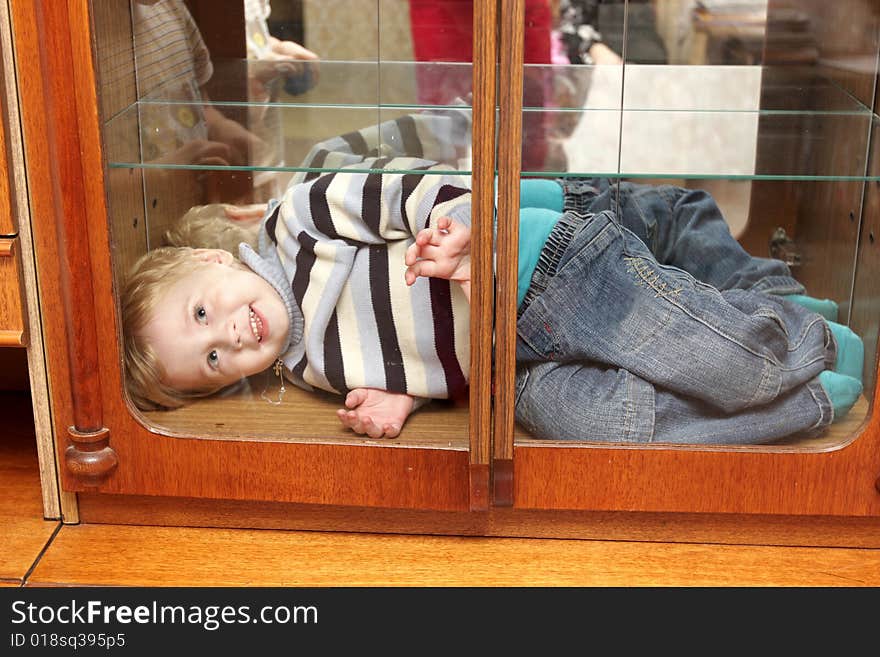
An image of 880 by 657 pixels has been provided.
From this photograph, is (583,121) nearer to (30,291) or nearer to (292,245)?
(292,245)

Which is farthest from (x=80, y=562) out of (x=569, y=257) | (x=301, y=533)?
(x=569, y=257)

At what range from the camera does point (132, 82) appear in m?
1.02

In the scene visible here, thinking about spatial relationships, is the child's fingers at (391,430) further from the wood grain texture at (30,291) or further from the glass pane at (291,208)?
the wood grain texture at (30,291)

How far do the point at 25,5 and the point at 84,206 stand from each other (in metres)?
0.18

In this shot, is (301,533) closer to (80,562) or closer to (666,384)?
(80,562)

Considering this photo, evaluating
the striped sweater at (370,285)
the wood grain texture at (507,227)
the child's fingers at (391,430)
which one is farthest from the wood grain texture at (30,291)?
the wood grain texture at (507,227)

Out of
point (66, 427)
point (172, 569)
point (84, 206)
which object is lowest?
point (172, 569)

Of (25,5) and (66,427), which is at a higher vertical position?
(25,5)

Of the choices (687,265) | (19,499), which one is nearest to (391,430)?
(687,265)

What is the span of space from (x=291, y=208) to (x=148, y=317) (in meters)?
0.18

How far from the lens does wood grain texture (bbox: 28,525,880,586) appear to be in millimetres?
1039

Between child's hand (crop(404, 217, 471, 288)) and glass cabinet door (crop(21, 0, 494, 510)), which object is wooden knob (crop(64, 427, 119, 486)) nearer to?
glass cabinet door (crop(21, 0, 494, 510))

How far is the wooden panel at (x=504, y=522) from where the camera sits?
42.7 inches

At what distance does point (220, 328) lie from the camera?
42.8 inches
